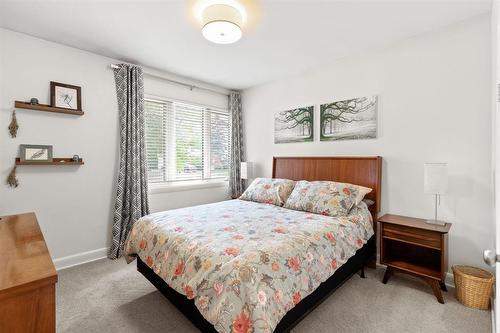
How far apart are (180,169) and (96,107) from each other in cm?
140

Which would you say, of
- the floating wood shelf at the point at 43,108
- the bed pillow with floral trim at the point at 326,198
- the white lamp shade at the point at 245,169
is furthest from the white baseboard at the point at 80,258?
the bed pillow with floral trim at the point at 326,198

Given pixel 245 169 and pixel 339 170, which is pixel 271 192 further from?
pixel 245 169

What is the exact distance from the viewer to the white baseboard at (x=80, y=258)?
272cm

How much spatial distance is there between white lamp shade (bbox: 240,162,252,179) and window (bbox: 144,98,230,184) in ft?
1.41

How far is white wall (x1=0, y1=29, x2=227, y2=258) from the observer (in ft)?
7.99

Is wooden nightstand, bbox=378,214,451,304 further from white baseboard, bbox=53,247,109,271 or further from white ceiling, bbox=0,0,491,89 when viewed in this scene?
white baseboard, bbox=53,247,109,271

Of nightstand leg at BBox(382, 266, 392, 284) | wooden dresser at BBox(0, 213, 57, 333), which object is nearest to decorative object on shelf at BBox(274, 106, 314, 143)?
nightstand leg at BBox(382, 266, 392, 284)

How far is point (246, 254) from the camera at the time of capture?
150 cm

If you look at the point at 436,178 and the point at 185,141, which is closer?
the point at 436,178

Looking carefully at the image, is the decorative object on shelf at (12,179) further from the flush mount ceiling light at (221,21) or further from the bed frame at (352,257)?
the flush mount ceiling light at (221,21)

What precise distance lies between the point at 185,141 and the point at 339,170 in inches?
93.6

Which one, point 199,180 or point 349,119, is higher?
point 349,119

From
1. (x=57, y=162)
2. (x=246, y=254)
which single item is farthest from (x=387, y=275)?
(x=57, y=162)

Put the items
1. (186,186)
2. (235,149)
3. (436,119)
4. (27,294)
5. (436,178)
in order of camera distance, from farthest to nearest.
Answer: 1. (235,149)
2. (186,186)
3. (436,119)
4. (436,178)
5. (27,294)
